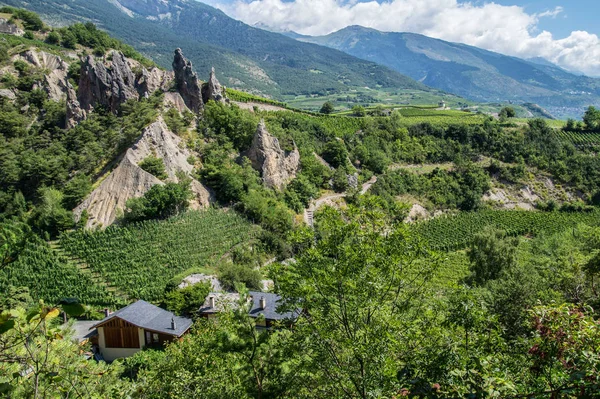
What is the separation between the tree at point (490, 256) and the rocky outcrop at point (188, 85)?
110ft

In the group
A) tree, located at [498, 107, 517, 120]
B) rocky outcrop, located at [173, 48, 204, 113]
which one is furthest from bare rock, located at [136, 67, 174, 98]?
tree, located at [498, 107, 517, 120]

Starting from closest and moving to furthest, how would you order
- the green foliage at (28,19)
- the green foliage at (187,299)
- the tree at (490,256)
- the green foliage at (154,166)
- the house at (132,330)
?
the house at (132,330), the green foliage at (187,299), the tree at (490,256), the green foliage at (154,166), the green foliage at (28,19)

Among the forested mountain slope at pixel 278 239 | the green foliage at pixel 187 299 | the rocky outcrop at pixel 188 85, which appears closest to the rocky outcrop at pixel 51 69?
the forested mountain slope at pixel 278 239

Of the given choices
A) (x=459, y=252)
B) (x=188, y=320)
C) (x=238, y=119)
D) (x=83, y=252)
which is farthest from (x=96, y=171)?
(x=459, y=252)

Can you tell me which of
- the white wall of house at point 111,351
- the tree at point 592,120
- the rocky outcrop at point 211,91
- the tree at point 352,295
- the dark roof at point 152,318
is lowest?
the white wall of house at point 111,351

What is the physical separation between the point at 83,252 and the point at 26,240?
30138mm

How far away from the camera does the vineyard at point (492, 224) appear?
44844 mm

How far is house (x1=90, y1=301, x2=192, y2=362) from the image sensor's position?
22.3 metres

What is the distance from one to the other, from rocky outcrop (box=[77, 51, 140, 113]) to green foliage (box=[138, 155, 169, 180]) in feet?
38.8

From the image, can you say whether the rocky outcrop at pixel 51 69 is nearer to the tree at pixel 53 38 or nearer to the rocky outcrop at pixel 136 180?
the tree at pixel 53 38

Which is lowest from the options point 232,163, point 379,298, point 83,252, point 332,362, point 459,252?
point 83,252

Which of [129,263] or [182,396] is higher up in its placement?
[182,396]

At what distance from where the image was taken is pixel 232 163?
40.7 m

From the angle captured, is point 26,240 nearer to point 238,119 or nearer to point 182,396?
point 182,396
